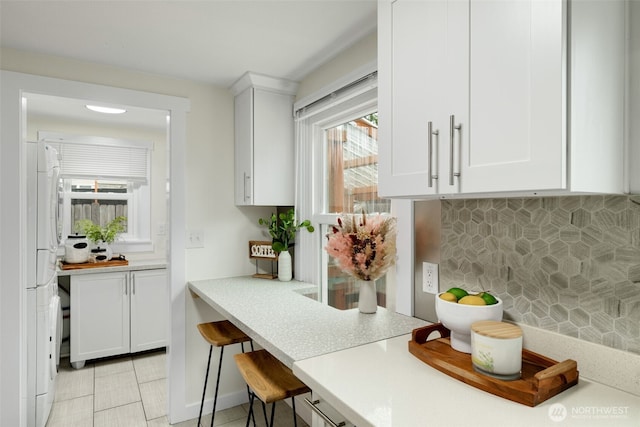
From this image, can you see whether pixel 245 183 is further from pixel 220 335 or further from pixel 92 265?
pixel 92 265

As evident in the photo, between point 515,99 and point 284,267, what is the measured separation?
192cm

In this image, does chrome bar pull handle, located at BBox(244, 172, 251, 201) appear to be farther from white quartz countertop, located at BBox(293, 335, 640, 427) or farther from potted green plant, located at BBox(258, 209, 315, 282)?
white quartz countertop, located at BBox(293, 335, 640, 427)

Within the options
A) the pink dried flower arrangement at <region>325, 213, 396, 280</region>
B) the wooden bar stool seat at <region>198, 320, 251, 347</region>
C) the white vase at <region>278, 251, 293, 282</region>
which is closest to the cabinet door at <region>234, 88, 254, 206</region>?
the white vase at <region>278, 251, 293, 282</region>

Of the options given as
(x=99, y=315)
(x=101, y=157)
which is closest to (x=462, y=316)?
(x=99, y=315)

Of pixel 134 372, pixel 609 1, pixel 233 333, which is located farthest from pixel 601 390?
pixel 134 372

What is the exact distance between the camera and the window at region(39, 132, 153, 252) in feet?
12.0

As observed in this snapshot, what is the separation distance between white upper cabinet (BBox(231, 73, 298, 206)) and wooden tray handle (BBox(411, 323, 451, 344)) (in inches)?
59.7

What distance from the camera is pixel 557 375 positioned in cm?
99

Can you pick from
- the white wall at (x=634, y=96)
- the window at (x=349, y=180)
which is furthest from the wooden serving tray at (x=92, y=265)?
the white wall at (x=634, y=96)

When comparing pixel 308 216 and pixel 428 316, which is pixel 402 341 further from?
pixel 308 216

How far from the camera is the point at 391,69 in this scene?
52.1 inches

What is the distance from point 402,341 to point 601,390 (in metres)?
0.59

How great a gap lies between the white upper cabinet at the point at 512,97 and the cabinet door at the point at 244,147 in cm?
145

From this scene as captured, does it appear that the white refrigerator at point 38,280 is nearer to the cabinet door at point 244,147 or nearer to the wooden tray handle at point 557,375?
the cabinet door at point 244,147
